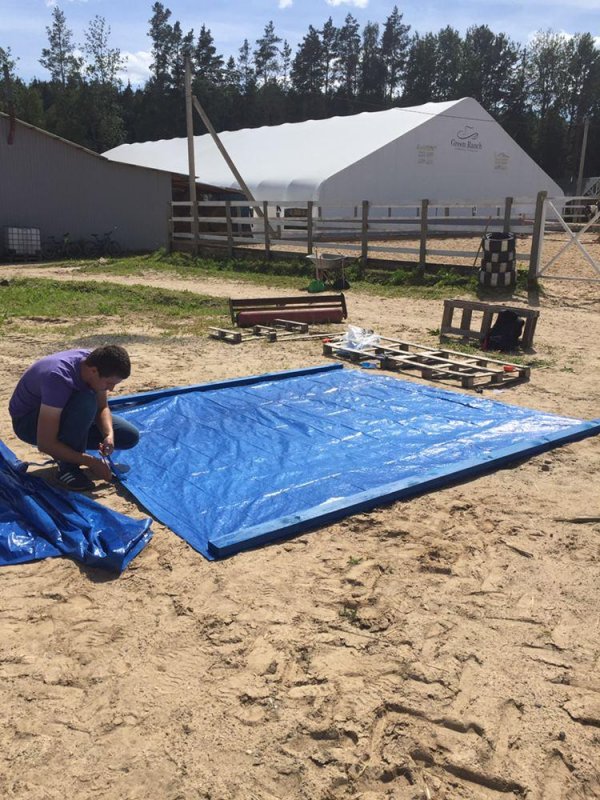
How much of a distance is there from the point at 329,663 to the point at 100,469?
80.9 inches

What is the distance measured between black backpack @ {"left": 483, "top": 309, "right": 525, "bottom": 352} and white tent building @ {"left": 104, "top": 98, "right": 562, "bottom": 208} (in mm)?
20684

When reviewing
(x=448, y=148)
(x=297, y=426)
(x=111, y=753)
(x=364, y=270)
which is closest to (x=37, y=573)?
(x=111, y=753)

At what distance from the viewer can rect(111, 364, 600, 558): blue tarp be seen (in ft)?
13.4

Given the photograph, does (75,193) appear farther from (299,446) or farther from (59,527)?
(59,527)

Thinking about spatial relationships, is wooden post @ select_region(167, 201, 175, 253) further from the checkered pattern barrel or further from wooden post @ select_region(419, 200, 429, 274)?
the checkered pattern barrel

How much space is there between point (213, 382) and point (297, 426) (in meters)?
1.62

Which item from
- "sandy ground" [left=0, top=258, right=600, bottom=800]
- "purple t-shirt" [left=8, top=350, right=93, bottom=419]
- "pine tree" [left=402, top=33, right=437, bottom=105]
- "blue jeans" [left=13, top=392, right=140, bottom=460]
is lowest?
"sandy ground" [left=0, top=258, right=600, bottom=800]

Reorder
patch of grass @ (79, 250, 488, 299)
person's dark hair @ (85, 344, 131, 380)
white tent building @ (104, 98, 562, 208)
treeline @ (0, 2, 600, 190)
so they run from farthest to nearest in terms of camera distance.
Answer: treeline @ (0, 2, 600, 190), white tent building @ (104, 98, 562, 208), patch of grass @ (79, 250, 488, 299), person's dark hair @ (85, 344, 131, 380)

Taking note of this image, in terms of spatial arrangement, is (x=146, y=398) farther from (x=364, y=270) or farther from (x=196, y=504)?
(x=364, y=270)

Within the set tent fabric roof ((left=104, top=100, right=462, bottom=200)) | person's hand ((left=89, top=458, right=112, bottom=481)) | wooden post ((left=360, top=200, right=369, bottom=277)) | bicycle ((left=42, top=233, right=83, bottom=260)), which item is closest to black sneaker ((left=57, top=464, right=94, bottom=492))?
person's hand ((left=89, top=458, right=112, bottom=481))

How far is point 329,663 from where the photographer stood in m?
2.75

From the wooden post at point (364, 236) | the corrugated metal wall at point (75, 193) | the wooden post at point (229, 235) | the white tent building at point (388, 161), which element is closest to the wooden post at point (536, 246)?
the wooden post at point (364, 236)

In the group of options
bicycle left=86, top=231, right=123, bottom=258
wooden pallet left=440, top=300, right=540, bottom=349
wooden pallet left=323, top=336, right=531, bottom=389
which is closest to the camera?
wooden pallet left=323, top=336, right=531, bottom=389

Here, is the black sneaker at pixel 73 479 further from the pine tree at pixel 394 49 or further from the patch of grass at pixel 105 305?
the pine tree at pixel 394 49
